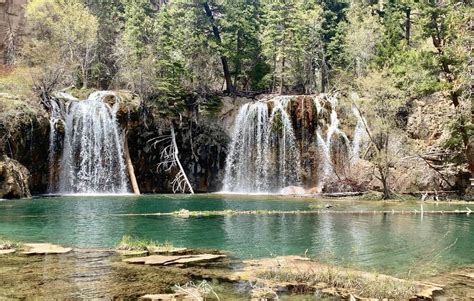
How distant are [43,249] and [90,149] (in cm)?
2498

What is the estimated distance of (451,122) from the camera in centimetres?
2717

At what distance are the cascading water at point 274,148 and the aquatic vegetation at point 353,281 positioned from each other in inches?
1127

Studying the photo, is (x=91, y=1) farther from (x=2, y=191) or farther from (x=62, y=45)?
(x=2, y=191)

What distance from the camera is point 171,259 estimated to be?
11.4 meters

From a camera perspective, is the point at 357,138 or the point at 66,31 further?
Answer: the point at 66,31

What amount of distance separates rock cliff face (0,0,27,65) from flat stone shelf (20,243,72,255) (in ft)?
129

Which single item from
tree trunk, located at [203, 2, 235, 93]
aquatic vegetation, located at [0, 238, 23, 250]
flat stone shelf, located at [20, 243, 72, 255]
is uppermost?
tree trunk, located at [203, 2, 235, 93]

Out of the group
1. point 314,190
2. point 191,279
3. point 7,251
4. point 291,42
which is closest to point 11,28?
point 291,42

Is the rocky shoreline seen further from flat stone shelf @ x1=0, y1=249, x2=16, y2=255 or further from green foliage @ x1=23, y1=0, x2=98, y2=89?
green foliage @ x1=23, y1=0, x2=98, y2=89

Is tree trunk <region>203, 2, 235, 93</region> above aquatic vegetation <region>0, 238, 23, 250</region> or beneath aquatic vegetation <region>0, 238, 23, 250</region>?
above

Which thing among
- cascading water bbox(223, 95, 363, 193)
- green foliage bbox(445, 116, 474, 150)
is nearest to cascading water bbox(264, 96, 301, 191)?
cascading water bbox(223, 95, 363, 193)

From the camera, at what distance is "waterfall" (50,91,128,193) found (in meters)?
36.0

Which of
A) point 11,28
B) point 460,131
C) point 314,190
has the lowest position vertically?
point 314,190

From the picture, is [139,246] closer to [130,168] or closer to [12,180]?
[12,180]
